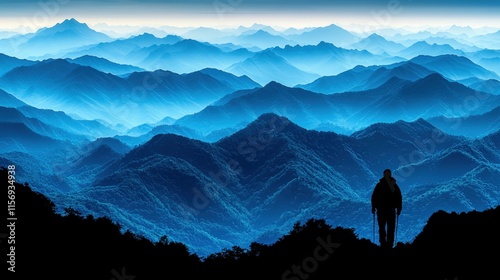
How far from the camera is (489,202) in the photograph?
624ft

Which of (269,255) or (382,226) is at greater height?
(382,226)

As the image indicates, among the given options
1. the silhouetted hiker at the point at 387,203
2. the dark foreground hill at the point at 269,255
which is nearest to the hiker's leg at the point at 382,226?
the silhouetted hiker at the point at 387,203

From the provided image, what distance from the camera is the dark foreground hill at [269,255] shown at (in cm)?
3052

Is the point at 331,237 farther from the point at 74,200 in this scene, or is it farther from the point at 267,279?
the point at 74,200

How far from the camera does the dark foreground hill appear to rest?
30516 mm

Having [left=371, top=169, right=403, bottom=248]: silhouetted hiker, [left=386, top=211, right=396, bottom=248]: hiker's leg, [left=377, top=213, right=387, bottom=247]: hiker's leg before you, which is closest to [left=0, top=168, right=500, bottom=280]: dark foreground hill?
[left=386, top=211, right=396, bottom=248]: hiker's leg

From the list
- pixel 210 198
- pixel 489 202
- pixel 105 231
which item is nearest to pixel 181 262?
pixel 105 231

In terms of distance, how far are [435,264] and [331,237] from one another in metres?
7.08

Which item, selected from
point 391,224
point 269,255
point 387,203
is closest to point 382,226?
point 391,224

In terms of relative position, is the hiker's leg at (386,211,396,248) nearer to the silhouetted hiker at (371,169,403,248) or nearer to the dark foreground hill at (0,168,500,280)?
the silhouetted hiker at (371,169,403,248)

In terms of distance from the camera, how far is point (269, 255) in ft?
119

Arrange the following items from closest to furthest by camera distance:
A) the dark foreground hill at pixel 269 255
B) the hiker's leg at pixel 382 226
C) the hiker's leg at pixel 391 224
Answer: the dark foreground hill at pixel 269 255
the hiker's leg at pixel 391 224
the hiker's leg at pixel 382 226

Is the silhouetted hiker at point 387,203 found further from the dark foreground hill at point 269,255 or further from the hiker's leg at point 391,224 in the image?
the dark foreground hill at point 269,255

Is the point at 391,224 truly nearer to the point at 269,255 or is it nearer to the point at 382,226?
the point at 382,226
